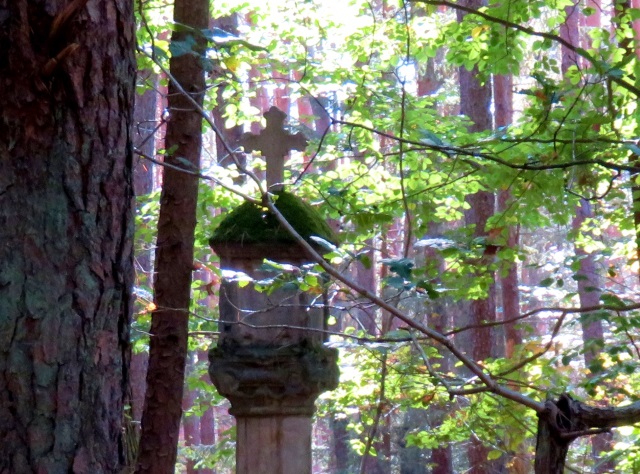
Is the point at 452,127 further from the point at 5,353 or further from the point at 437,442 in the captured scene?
the point at 5,353

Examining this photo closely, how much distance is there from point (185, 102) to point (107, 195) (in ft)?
8.04

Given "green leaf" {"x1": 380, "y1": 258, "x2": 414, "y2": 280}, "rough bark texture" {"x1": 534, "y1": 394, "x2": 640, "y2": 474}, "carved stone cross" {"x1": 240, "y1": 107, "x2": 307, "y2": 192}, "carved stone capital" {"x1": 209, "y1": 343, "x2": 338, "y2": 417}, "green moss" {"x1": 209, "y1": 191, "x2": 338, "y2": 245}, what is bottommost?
"rough bark texture" {"x1": 534, "y1": 394, "x2": 640, "y2": 474}

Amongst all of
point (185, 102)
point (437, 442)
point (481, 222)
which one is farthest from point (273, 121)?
point (481, 222)

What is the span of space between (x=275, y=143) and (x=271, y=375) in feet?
4.86

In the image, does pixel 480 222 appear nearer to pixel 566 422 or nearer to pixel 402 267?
pixel 402 267

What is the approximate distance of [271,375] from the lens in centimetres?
408

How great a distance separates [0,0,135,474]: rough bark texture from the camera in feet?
5.39

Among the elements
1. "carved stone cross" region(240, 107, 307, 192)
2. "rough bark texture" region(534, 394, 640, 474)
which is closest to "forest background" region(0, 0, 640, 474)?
"rough bark texture" region(534, 394, 640, 474)

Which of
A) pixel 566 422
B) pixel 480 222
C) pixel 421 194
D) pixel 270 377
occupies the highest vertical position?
pixel 480 222

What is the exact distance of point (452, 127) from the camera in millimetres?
6680

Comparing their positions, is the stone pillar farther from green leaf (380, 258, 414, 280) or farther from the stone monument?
green leaf (380, 258, 414, 280)

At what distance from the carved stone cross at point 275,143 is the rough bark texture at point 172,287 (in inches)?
28.6

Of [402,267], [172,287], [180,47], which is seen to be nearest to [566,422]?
[402,267]

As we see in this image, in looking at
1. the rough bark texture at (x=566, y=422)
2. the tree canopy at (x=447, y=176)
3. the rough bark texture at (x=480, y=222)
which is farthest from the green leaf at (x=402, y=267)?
the rough bark texture at (x=480, y=222)
